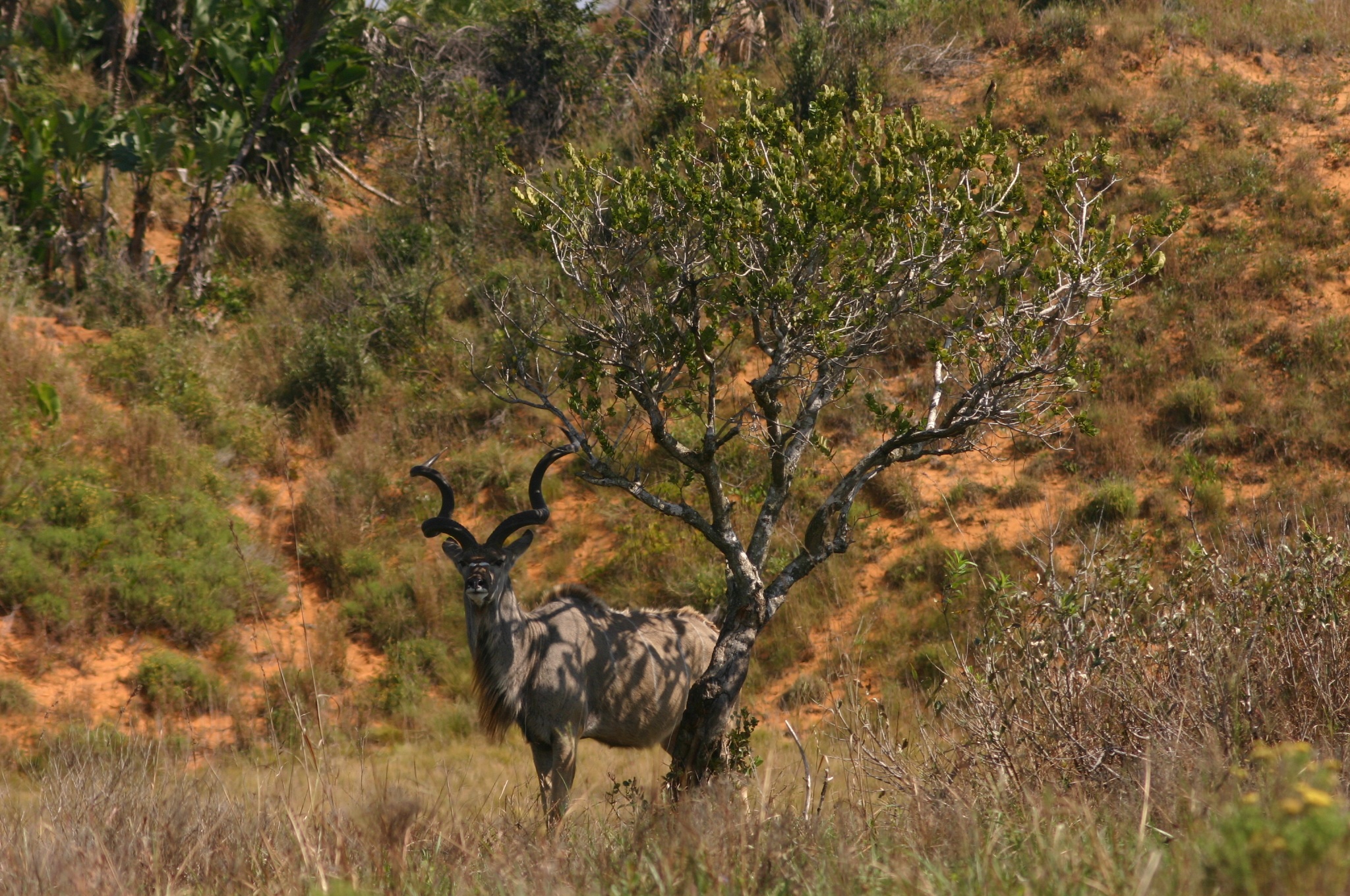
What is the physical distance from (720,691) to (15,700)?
7.43 meters

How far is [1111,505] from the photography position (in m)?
11.9

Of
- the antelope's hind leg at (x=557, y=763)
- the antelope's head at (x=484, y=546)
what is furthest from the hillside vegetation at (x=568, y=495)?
the antelope's head at (x=484, y=546)

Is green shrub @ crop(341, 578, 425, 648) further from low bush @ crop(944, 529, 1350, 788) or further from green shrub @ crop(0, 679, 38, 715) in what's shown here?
low bush @ crop(944, 529, 1350, 788)

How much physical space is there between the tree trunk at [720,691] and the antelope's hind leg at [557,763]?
32.3 inches

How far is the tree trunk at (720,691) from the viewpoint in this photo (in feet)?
23.6

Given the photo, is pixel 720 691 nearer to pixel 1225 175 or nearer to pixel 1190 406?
pixel 1190 406

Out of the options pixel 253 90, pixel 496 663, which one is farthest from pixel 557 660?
pixel 253 90

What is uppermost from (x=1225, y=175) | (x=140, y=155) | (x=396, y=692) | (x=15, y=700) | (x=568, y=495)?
(x=140, y=155)

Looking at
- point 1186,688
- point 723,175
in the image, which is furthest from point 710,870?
point 723,175

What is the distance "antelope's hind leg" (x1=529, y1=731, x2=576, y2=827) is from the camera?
25.1 ft

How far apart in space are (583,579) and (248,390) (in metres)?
5.99

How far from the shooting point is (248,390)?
1559 centimetres

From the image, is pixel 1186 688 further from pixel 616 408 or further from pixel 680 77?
pixel 680 77

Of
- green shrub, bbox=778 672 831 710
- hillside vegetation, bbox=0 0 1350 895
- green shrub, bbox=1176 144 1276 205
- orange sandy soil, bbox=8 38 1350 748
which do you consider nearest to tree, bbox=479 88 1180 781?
hillside vegetation, bbox=0 0 1350 895
